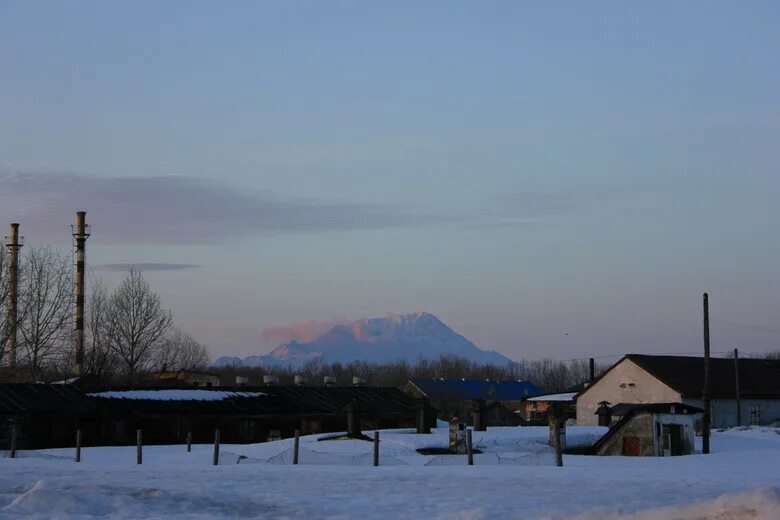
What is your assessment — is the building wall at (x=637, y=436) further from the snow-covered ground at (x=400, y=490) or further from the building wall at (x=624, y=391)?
the building wall at (x=624, y=391)

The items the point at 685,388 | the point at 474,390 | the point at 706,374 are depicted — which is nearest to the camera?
the point at 706,374

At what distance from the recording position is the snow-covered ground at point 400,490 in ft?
51.1

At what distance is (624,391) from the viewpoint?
65562mm

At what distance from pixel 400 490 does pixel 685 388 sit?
45321 millimetres

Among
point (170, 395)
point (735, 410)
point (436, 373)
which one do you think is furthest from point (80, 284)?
point (436, 373)

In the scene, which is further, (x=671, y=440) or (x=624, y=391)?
(x=624, y=391)

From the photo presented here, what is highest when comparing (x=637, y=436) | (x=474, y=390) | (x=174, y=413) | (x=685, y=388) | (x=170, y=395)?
(x=685, y=388)

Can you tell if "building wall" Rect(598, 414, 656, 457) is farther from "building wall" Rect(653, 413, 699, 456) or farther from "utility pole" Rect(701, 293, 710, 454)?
"utility pole" Rect(701, 293, 710, 454)

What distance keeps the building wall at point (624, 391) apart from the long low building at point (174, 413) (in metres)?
13.3

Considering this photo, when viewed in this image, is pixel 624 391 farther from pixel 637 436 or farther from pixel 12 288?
pixel 12 288

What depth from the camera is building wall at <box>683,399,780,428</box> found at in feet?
204

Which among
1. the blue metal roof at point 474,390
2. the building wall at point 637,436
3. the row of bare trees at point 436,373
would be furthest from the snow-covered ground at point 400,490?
the row of bare trees at point 436,373

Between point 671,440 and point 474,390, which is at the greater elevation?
point 671,440

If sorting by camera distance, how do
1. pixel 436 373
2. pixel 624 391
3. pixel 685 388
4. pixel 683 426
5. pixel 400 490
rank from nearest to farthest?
pixel 400 490 < pixel 683 426 < pixel 685 388 < pixel 624 391 < pixel 436 373
